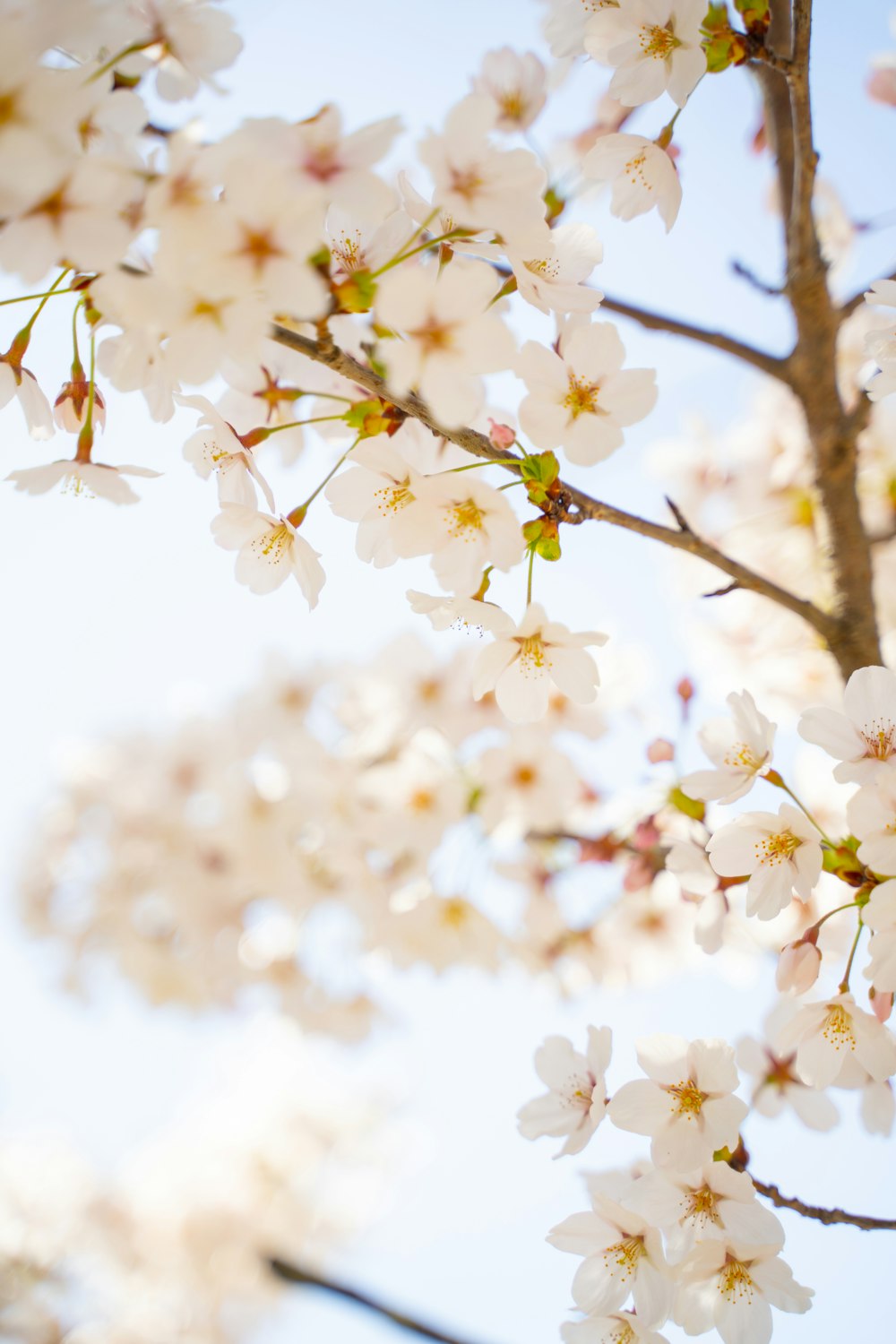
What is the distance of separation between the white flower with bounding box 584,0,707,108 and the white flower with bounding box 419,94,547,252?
14.1 inches

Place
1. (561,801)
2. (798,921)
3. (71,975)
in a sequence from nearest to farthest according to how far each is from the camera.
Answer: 1. (798,921)
2. (561,801)
3. (71,975)

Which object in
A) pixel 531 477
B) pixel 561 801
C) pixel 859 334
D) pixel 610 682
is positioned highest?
pixel 859 334

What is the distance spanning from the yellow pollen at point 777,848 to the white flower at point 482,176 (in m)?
0.72

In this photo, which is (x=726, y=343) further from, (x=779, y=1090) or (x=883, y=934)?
(x=779, y=1090)

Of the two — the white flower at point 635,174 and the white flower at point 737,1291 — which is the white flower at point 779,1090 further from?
the white flower at point 635,174

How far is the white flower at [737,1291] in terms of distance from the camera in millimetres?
976

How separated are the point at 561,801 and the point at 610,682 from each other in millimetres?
A: 352

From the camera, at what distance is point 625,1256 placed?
1039 millimetres

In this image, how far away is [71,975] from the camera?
4094 millimetres

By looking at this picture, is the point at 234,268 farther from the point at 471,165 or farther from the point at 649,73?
the point at 649,73

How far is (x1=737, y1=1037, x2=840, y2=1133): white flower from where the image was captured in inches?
52.4

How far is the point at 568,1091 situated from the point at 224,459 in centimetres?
92

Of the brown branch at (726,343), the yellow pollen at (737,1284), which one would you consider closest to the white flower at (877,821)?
the yellow pollen at (737,1284)

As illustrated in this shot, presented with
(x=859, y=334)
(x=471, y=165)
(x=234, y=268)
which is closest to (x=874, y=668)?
(x=471, y=165)
